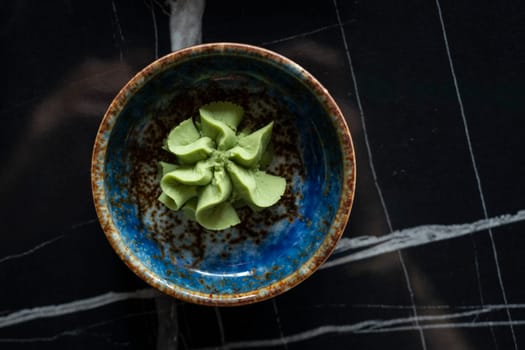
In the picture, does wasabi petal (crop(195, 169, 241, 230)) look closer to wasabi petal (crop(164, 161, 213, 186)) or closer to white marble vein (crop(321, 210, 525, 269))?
wasabi petal (crop(164, 161, 213, 186))

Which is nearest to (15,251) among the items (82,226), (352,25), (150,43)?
(82,226)

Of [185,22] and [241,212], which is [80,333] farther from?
[185,22]

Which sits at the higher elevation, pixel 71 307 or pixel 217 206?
pixel 217 206

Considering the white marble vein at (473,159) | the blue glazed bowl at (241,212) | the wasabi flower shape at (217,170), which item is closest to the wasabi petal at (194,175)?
the wasabi flower shape at (217,170)

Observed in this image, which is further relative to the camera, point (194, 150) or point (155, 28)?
point (155, 28)

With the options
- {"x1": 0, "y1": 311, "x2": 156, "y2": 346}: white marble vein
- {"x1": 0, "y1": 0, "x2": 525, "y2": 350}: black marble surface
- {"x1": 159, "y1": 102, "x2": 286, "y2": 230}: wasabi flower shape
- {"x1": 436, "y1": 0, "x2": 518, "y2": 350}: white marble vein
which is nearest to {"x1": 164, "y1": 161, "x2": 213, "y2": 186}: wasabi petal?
{"x1": 159, "y1": 102, "x2": 286, "y2": 230}: wasabi flower shape

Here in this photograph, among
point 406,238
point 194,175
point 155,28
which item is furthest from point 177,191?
point 406,238

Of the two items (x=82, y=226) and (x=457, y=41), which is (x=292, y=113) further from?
(x=82, y=226)
